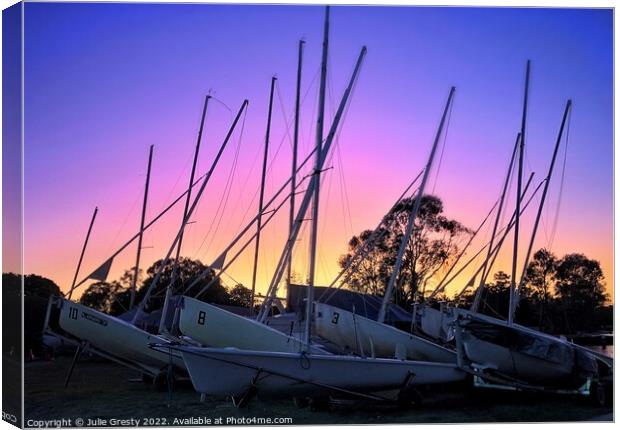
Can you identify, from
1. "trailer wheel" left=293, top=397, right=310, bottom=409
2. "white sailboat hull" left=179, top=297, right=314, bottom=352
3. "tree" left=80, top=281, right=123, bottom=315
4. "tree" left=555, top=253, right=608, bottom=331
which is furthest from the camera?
"tree" left=80, top=281, right=123, bottom=315

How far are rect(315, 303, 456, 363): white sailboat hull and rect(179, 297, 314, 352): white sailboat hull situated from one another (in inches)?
88.6

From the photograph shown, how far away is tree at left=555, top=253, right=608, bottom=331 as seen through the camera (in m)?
18.7

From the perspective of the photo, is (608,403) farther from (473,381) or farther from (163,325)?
(163,325)

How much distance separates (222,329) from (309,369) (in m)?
3.15

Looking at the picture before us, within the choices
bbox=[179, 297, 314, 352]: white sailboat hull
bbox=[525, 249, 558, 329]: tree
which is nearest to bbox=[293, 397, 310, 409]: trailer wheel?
bbox=[179, 297, 314, 352]: white sailboat hull

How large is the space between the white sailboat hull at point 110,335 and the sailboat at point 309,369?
378 centimetres

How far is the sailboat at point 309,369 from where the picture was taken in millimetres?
13312

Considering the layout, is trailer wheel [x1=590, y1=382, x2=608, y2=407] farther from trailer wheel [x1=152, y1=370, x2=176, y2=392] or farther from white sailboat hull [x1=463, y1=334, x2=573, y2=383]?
trailer wheel [x1=152, y1=370, x2=176, y2=392]

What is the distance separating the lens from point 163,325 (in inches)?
656

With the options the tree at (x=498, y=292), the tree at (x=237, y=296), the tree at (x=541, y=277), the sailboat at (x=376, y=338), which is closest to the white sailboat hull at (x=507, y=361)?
the sailboat at (x=376, y=338)

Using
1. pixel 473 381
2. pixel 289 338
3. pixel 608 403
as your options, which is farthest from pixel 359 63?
pixel 608 403

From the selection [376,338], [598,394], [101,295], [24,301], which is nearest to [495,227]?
[376,338]

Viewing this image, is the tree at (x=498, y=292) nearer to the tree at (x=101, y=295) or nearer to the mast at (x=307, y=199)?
the mast at (x=307, y=199)

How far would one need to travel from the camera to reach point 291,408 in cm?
1386
